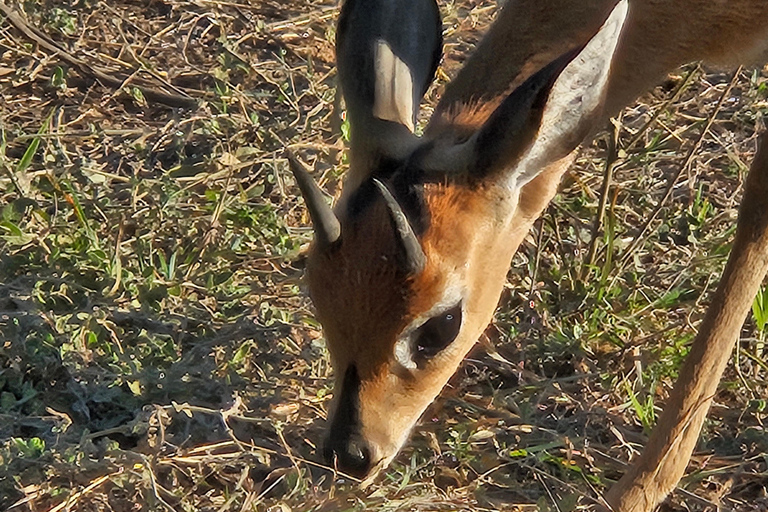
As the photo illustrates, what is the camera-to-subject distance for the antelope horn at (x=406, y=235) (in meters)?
2.92

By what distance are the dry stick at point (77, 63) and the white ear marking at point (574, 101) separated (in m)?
2.54

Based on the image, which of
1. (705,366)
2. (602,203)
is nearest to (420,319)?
(705,366)

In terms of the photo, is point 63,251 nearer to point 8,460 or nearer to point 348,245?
point 8,460

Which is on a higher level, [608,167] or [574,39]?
[574,39]

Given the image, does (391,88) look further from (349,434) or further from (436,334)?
(349,434)

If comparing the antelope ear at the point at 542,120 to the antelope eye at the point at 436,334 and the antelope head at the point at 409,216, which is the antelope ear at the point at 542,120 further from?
the antelope eye at the point at 436,334

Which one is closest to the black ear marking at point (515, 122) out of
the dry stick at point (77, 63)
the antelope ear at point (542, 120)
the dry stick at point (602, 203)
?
the antelope ear at point (542, 120)

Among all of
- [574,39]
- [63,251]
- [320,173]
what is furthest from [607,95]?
[63,251]

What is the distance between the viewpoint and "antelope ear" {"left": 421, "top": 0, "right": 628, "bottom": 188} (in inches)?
115

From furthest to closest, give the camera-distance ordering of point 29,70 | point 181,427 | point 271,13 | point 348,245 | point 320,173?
point 271,13 < point 29,70 < point 320,173 < point 181,427 < point 348,245

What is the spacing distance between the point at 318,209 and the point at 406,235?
237 millimetres

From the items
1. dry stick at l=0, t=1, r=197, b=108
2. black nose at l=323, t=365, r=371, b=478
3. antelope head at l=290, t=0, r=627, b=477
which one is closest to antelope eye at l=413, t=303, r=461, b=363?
antelope head at l=290, t=0, r=627, b=477

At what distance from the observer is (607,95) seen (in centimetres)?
353

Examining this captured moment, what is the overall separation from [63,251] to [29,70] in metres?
1.36
